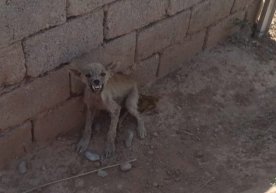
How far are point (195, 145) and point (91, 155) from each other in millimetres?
1120

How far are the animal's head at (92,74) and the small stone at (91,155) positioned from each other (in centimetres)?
68

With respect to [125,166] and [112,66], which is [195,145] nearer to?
[125,166]

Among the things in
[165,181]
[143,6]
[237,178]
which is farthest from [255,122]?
[143,6]

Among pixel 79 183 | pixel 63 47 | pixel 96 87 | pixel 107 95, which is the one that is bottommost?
pixel 79 183

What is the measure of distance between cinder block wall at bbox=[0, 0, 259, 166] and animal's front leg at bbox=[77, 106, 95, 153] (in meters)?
0.14

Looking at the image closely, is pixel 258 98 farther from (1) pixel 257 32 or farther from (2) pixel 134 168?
(2) pixel 134 168

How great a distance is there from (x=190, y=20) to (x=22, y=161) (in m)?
2.69

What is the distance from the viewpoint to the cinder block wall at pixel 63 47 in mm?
4668

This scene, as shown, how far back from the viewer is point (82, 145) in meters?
5.43

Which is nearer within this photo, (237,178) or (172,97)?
(237,178)

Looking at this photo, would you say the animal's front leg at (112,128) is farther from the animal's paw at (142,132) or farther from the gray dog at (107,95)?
the animal's paw at (142,132)

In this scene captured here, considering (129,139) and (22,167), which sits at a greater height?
(129,139)

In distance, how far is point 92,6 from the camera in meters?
5.09

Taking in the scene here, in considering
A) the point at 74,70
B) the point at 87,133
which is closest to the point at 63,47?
the point at 74,70
